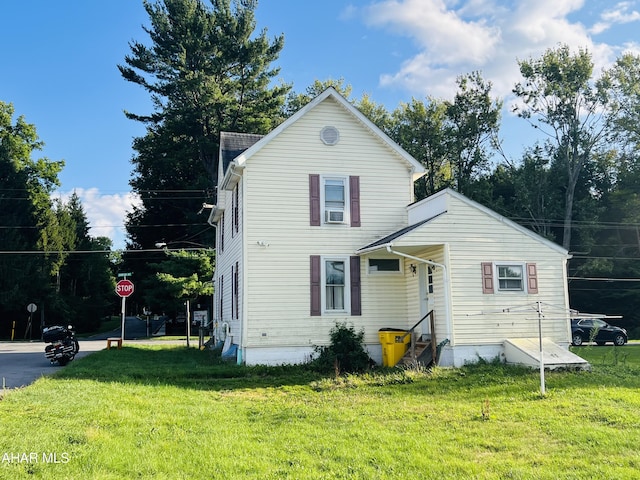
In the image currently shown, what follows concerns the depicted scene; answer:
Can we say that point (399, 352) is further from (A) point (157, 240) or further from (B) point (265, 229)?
(A) point (157, 240)

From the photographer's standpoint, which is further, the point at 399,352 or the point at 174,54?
the point at 174,54

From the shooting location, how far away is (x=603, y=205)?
40.2m

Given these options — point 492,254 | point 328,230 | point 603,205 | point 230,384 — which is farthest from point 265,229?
point 603,205

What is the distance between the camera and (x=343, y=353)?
14.6 metres

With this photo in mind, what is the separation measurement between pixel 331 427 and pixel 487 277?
788 cm

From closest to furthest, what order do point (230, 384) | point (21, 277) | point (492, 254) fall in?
point (230, 384)
point (492, 254)
point (21, 277)

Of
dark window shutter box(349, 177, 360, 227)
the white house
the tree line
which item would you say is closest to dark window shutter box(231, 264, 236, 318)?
the white house

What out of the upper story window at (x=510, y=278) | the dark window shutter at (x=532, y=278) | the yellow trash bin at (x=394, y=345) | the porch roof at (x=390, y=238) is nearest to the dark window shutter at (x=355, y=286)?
the porch roof at (x=390, y=238)

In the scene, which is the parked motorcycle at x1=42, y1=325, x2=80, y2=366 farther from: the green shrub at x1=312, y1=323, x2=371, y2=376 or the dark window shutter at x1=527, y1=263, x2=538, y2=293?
the dark window shutter at x1=527, y1=263, x2=538, y2=293

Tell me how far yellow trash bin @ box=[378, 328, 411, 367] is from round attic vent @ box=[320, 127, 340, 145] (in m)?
5.79

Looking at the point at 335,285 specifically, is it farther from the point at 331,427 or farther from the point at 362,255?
the point at 331,427

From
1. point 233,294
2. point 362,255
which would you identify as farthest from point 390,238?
point 233,294

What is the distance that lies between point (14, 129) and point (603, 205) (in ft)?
146

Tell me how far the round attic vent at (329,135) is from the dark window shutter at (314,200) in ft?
3.78
